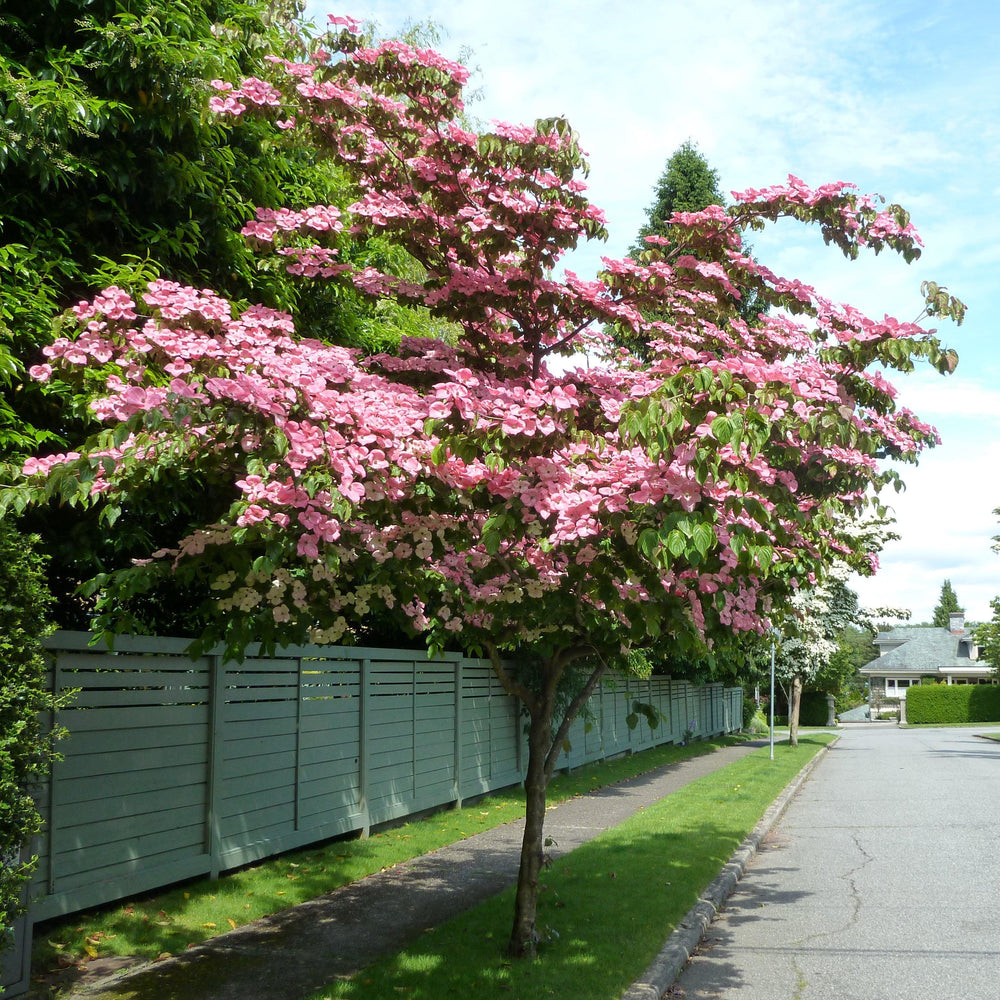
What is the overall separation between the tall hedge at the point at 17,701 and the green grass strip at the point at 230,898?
1720 mm

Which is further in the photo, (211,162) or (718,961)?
(211,162)

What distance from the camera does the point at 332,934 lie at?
6629 millimetres

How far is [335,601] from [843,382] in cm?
303

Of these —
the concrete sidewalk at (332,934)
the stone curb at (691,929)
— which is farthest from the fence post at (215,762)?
the stone curb at (691,929)

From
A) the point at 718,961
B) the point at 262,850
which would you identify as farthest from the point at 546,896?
the point at 262,850

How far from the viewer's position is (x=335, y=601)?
192 inches

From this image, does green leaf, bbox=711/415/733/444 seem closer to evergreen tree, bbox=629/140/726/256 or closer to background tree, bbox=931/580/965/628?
evergreen tree, bbox=629/140/726/256

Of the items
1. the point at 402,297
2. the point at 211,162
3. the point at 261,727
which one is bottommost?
the point at 261,727

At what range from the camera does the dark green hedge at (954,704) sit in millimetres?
56500

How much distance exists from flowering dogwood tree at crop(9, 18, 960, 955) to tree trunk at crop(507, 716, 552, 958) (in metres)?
0.02

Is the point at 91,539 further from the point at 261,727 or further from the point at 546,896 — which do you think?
the point at 546,896

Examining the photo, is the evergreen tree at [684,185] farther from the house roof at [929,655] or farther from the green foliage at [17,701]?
the house roof at [929,655]

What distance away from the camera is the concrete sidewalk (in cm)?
551

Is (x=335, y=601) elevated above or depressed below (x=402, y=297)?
below
